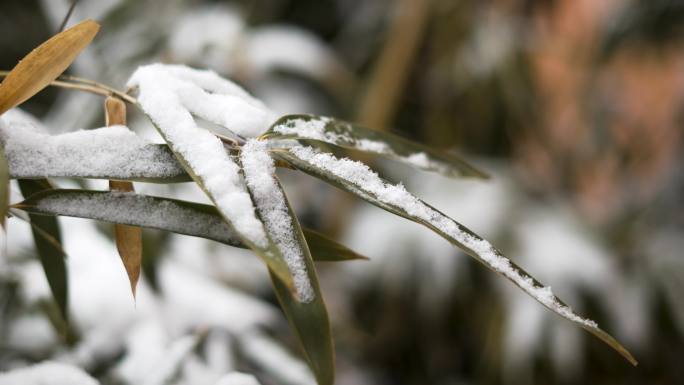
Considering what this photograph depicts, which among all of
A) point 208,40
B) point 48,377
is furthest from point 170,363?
point 208,40

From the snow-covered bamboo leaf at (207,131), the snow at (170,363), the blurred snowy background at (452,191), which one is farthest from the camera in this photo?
the blurred snowy background at (452,191)

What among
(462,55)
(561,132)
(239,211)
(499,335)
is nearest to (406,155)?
(239,211)

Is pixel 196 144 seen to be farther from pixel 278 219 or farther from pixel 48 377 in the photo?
pixel 48 377

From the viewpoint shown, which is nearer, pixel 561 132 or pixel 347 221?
pixel 347 221

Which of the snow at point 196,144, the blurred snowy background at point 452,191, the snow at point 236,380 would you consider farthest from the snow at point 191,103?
the blurred snowy background at point 452,191

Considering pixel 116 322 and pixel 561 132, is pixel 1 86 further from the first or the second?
pixel 561 132

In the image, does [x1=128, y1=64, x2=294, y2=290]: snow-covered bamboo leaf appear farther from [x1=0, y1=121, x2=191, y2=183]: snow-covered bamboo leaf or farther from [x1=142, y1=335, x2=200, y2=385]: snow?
[x1=142, y1=335, x2=200, y2=385]: snow

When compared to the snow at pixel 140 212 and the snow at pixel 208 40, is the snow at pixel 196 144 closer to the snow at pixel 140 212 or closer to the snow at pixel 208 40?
the snow at pixel 140 212
